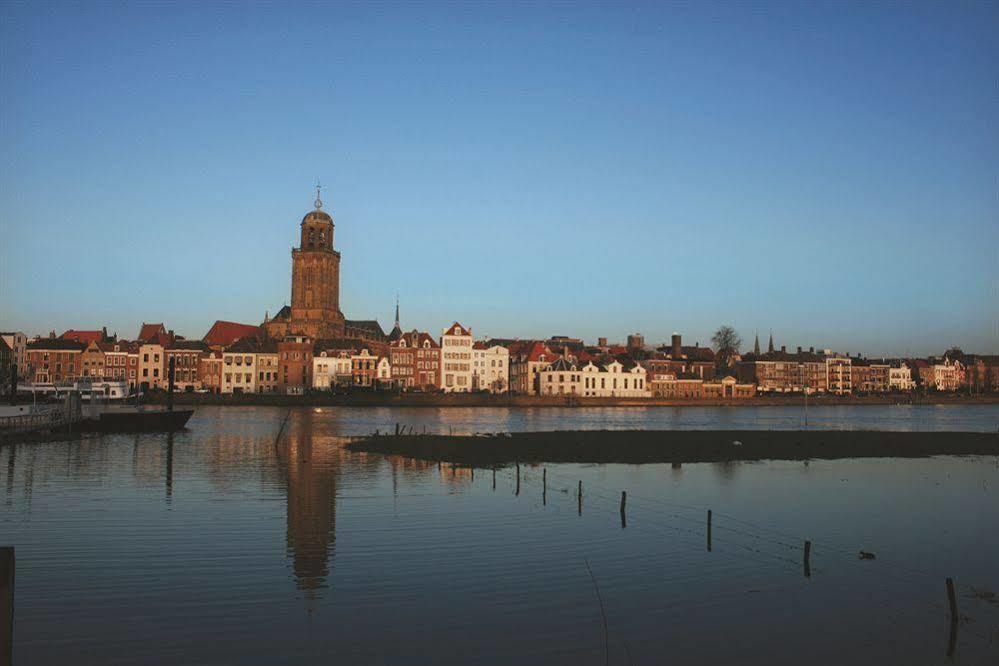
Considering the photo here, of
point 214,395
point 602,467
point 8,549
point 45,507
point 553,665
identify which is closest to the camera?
point 8,549

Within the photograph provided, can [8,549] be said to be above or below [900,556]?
above

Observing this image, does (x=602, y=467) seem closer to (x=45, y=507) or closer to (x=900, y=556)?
(x=900, y=556)

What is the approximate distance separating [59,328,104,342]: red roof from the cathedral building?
28858mm

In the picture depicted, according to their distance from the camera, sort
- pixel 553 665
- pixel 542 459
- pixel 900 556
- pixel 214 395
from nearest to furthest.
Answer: pixel 553 665
pixel 900 556
pixel 542 459
pixel 214 395

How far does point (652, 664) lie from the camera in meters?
14.8

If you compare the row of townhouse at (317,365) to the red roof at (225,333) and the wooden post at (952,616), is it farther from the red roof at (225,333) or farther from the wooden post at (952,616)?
the wooden post at (952,616)

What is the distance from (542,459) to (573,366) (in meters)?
108

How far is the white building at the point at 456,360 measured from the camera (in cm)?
14938

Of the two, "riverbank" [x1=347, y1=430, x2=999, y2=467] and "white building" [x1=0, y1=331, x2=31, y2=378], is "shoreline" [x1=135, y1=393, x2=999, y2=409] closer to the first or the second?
"white building" [x1=0, y1=331, x2=31, y2=378]

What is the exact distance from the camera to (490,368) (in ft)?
502

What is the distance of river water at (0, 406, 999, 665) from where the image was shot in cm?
1555

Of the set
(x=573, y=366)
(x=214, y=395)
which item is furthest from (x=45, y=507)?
(x=573, y=366)

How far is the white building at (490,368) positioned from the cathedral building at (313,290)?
31830 millimetres

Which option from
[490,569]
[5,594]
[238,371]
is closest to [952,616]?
[490,569]
